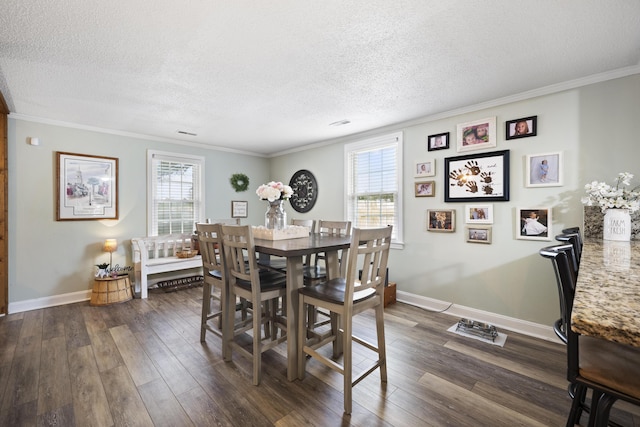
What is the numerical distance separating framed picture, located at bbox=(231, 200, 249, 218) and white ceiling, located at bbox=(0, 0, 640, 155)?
229 cm

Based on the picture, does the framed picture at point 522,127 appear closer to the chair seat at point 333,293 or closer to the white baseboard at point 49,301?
the chair seat at point 333,293

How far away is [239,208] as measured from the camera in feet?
18.1

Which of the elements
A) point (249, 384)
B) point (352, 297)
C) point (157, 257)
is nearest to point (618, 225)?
point (352, 297)

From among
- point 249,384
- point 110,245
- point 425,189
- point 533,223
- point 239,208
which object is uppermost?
point 425,189

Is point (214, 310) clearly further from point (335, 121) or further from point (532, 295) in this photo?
point (532, 295)

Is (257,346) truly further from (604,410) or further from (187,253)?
(187,253)

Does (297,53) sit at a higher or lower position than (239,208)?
higher

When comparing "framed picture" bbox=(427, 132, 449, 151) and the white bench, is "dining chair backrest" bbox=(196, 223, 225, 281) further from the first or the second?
"framed picture" bbox=(427, 132, 449, 151)

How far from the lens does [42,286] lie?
362cm

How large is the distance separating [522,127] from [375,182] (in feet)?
6.06

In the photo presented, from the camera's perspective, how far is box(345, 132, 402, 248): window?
3.87 m

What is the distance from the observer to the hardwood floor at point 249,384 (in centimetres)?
169

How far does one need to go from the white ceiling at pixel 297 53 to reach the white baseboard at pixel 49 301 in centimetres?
230

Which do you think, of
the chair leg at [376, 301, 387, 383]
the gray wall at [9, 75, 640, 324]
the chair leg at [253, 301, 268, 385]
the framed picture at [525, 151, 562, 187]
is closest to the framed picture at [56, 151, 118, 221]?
the gray wall at [9, 75, 640, 324]
